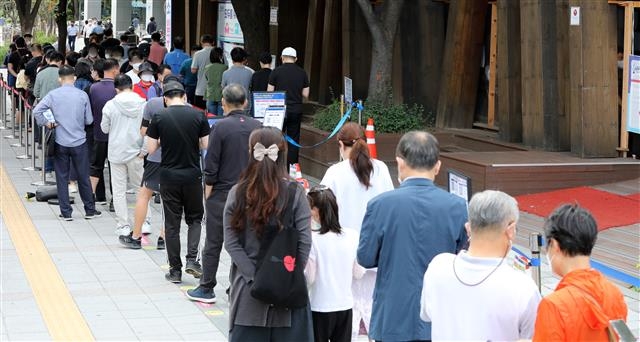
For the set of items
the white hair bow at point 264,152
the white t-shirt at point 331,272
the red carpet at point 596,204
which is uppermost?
the white hair bow at point 264,152

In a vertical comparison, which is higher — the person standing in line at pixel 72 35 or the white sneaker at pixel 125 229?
the person standing in line at pixel 72 35

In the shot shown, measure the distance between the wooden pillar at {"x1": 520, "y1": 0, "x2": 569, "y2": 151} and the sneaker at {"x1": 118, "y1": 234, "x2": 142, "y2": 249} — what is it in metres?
5.98

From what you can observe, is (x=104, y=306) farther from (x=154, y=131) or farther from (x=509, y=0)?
(x=509, y=0)

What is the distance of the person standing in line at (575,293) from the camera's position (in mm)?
3885

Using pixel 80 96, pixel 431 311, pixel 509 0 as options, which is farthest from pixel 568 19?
pixel 431 311

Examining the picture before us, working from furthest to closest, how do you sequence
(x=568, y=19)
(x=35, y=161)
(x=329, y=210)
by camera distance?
(x=35, y=161)
(x=568, y=19)
(x=329, y=210)

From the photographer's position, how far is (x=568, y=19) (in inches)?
561

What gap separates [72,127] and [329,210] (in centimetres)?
696

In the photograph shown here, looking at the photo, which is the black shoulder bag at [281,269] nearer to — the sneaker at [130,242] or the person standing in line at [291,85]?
the sneaker at [130,242]

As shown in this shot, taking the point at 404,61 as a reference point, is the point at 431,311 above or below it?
below

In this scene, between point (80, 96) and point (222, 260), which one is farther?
point (80, 96)

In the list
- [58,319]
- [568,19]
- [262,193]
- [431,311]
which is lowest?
[58,319]

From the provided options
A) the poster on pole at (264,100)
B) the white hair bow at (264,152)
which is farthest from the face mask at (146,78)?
the white hair bow at (264,152)

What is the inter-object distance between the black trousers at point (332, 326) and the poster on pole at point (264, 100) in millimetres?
8301
